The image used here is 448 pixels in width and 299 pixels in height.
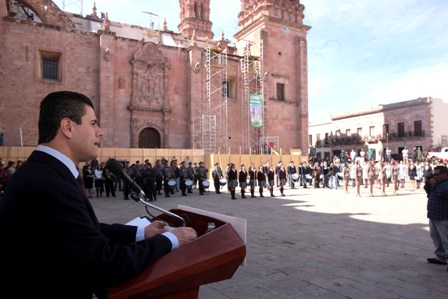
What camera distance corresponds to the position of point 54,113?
1.74m

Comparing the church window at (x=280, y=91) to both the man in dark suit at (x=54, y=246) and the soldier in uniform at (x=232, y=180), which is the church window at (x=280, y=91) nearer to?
the soldier in uniform at (x=232, y=180)

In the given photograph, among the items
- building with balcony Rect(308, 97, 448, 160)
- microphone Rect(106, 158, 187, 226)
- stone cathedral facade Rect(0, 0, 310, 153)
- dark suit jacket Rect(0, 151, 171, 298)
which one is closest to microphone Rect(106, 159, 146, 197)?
microphone Rect(106, 158, 187, 226)

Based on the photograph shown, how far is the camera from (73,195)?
5.07ft

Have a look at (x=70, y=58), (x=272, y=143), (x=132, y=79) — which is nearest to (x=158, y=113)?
(x=132, y=79)

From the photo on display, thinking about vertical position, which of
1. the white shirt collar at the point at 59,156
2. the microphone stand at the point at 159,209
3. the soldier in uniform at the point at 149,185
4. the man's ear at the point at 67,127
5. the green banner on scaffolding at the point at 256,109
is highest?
the green banner on scaffolding at the point at 256,109

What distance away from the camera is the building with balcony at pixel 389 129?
40594mm

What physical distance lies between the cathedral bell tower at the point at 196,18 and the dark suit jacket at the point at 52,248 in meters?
44.1

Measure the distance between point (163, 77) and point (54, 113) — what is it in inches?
1104

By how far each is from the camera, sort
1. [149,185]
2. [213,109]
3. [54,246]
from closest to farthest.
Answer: [54,246], [149,185], [213,109]

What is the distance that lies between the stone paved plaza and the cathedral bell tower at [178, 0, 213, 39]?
37.4m

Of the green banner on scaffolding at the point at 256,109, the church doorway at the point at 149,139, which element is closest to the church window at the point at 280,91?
the green banner on scaffolding at the point at 256,109

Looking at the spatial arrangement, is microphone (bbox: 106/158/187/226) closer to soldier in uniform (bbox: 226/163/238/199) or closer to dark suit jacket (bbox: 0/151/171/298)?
dark suit jacket (bbox: 0/151/171/298)

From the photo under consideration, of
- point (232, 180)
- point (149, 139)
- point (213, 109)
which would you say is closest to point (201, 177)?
point (232, 180)

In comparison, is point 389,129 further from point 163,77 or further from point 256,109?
point 163,77
